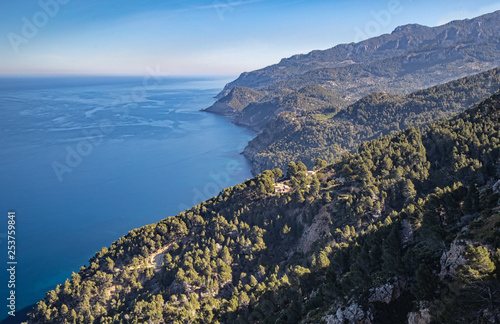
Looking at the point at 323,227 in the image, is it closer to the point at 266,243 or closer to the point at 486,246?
the point at 266,243

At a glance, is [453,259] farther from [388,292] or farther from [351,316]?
[351,316]

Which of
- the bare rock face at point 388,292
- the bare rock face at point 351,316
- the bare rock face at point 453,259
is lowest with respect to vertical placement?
the bare rock face at point 351,316

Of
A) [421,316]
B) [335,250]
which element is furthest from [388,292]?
[335,250]

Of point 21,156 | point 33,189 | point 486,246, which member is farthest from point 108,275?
point 21,156

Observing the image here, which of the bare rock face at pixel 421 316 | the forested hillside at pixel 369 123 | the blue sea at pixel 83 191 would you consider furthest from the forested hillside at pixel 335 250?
the forested hillside at pixel 369 123

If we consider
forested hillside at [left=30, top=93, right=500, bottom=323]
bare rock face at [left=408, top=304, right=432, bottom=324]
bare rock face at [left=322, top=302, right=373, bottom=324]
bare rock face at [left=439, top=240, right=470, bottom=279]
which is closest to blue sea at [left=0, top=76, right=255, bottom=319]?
forested hillside at [left=30, top=93, right=500, bottom=323]

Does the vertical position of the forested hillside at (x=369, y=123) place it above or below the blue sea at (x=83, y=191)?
above

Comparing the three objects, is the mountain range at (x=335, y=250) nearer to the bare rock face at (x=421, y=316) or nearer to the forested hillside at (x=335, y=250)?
the bare rock face at (x=421, y=316)

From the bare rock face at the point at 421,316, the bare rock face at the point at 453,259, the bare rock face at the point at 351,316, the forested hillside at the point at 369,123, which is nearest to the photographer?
the bare rock face at the point at 453,259

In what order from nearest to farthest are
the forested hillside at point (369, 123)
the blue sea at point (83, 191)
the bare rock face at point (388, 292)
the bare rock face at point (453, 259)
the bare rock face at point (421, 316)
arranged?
the bare rock face at point (453, 259) < the bare rock face at point (421, 316) < the bare rock face at point (388, 292) < the blue sea at point (83, 191) < the forested hillside at point (369, 123)
